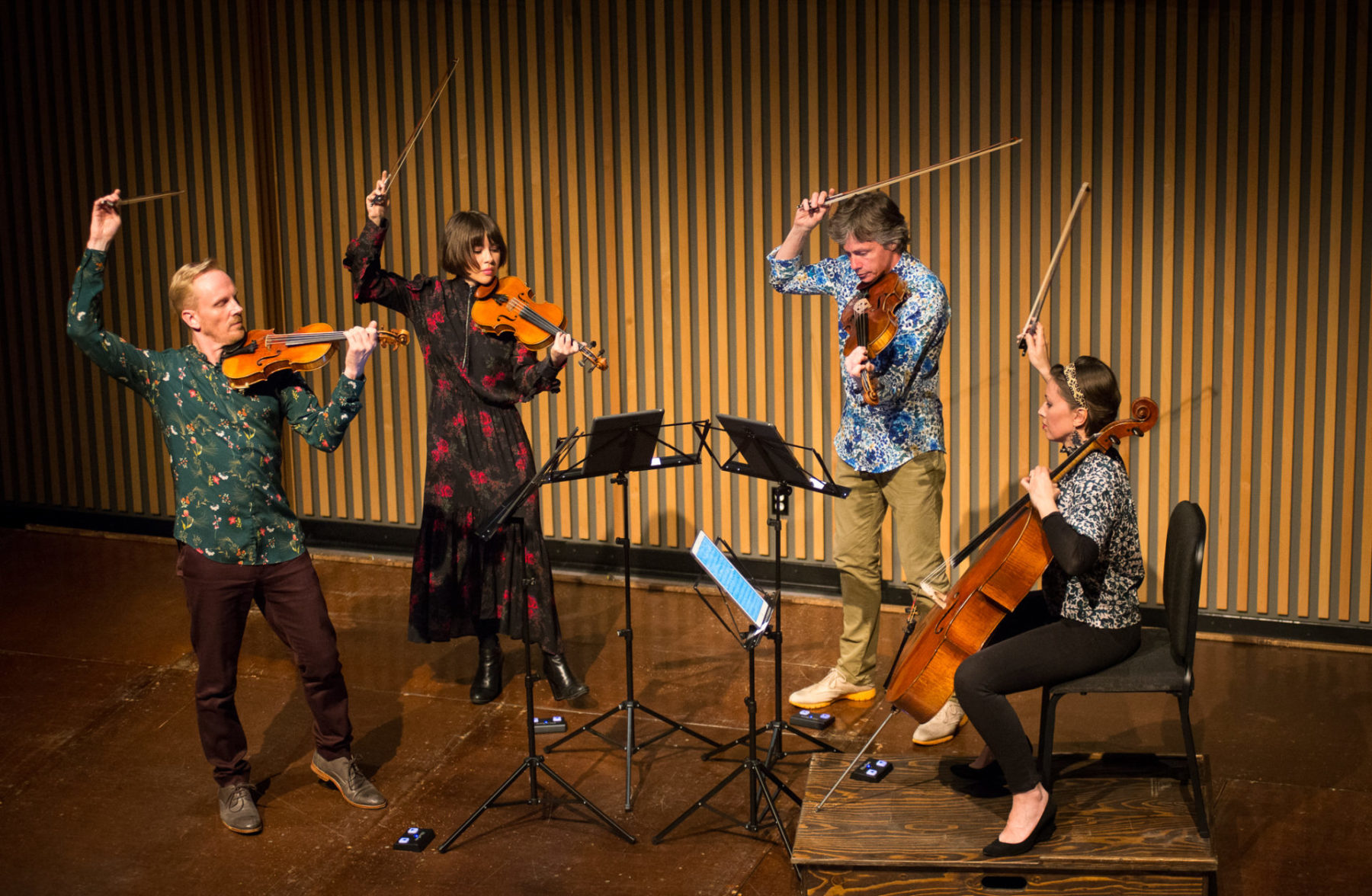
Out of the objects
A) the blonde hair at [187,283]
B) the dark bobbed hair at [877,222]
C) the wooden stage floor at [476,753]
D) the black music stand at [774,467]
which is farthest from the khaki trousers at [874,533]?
the blonde hair at [187,283]

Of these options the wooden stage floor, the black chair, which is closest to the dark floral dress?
the wooden stage floor

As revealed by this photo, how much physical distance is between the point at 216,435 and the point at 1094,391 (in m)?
2.35

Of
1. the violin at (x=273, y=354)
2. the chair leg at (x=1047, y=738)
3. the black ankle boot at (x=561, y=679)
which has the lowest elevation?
the black ankle boot at (x=561, y=679)

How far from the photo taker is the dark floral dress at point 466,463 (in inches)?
191

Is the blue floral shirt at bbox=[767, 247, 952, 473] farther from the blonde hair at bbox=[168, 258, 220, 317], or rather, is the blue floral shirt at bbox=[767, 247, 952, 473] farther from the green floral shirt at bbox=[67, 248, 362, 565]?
the blonde hair at bbox=[168, 258, 220, 317]

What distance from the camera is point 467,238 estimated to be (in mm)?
4719

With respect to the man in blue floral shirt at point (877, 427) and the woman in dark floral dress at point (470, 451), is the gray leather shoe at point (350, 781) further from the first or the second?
the man in blue floral shirt at point (877, 427)

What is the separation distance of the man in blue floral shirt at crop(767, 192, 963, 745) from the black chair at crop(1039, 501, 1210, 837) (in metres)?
0.61

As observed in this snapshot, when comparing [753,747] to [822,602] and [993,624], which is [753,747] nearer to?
[993,624]

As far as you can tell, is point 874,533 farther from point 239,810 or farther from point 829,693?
point 239,810

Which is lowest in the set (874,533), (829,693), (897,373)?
(829,693)

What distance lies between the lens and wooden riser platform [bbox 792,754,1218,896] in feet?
12.0

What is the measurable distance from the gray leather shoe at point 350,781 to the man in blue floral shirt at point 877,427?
4.66 feet

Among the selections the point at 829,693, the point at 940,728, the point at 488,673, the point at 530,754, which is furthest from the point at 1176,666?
the point at 488,673
